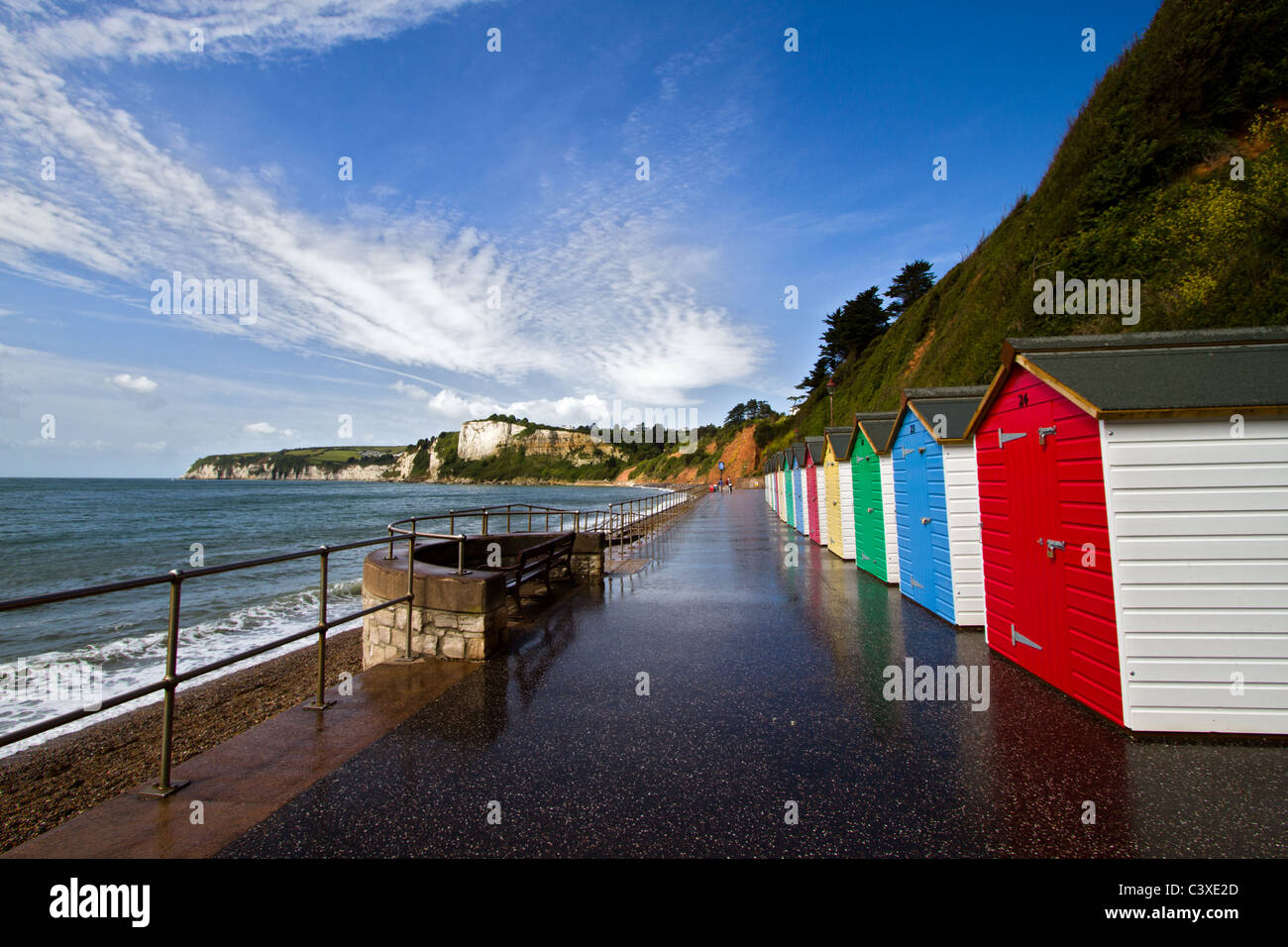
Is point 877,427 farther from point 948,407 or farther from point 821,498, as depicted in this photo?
point 821,498

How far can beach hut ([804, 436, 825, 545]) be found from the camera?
49.6 ft

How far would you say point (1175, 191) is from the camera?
684 inches

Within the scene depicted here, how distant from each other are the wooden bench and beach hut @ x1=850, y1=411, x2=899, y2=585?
5153 millimetres

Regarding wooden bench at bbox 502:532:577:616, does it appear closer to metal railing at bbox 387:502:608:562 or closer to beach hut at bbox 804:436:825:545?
metal railing at bbox 387:502:608:562

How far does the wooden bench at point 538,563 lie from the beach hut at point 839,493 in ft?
18.7

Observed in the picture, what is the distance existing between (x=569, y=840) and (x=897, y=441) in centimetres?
723

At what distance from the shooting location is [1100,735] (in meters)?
3.71

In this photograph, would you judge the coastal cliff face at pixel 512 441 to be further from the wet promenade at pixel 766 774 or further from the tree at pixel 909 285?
the wet promenade at pixel 766 774

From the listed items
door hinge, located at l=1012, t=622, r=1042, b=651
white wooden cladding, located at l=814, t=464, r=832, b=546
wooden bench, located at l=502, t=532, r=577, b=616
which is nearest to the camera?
door hinge, located at l=1012, t=622, r=1042, b=651

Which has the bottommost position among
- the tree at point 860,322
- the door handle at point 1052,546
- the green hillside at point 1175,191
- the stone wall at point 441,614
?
the stone wall at point 441,614

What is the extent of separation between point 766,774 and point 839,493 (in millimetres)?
9393

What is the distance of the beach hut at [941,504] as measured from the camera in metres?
6.38

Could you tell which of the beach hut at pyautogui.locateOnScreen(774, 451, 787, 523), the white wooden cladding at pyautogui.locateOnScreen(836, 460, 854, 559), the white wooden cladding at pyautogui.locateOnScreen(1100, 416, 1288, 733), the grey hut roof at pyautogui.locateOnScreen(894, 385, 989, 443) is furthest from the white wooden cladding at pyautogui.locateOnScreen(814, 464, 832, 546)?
the white wooden cladding at pyautogui.locateOnScreen(1100, 416, 1288, 733)

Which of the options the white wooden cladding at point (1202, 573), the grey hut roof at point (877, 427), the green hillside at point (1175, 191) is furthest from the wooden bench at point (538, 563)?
the green hillside at point (1175, 191)
